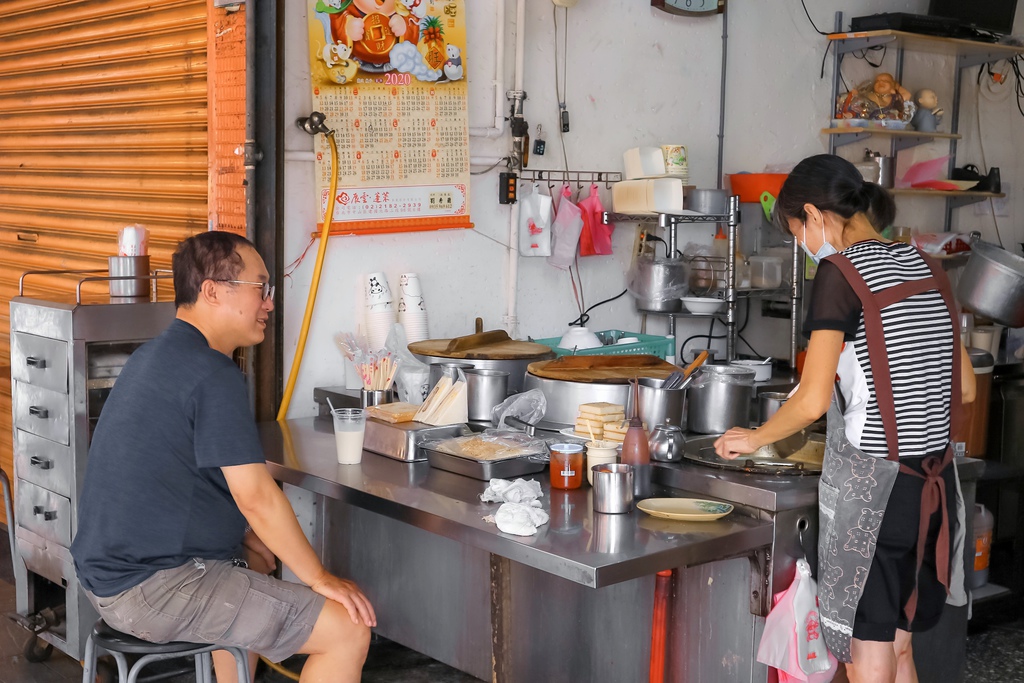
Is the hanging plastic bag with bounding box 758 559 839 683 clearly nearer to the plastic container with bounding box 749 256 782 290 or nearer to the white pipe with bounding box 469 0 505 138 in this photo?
the white pipe with bounding box 469 0 505 138

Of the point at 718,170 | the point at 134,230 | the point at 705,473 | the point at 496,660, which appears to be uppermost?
the point at 718,170

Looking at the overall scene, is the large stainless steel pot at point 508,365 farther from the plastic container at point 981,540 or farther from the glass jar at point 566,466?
the plastic container at point 981,540

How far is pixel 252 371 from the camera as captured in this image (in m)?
3.61

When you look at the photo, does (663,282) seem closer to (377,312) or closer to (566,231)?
(566,231)

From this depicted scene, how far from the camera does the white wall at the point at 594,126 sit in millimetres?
3740

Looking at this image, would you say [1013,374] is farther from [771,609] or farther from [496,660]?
[496,660]

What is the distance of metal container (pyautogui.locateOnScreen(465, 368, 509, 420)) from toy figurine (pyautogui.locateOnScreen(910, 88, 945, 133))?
3111mm

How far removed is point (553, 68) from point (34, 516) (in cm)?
251

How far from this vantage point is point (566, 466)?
2.68 metres

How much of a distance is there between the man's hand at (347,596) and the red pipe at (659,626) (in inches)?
27.5

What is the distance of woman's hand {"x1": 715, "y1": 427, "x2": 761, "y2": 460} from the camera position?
2.60 metres

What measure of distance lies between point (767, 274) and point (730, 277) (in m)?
0.28

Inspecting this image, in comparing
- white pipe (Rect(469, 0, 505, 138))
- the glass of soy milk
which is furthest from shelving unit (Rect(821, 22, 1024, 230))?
the glass of soy milk

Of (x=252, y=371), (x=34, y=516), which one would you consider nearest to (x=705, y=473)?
(x=252, y=371)
